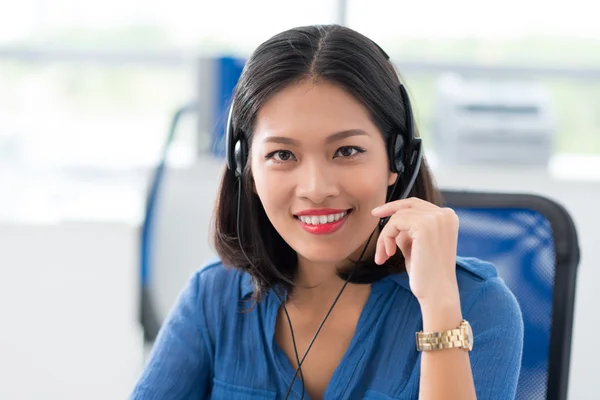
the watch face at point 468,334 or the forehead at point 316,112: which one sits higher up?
the forehead at point 316,112

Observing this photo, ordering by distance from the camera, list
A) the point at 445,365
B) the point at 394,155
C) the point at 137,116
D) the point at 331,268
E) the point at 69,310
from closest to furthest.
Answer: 1. the point at 445,365
2. the point at 394,155
3. the point at 331,268
4. the point at 69,310
5. the point at 137,116

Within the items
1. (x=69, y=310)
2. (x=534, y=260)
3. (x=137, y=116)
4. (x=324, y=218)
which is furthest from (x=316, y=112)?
(x=137, y=116)

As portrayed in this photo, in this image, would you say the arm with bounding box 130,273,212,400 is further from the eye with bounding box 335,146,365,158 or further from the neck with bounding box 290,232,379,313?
the eye with bounding box 335,146,365,158

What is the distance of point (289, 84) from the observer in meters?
1.10

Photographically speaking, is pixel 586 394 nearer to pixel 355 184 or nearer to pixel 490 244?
pixel 490 244

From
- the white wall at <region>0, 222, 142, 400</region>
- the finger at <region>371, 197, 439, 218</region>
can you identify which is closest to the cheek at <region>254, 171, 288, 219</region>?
the finger at <region>371, 197, 439, 218</region>

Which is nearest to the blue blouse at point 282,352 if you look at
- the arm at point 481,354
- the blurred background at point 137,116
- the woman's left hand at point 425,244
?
the arm at point 481,354

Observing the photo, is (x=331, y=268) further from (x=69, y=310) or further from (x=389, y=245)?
(x=69, y=310)

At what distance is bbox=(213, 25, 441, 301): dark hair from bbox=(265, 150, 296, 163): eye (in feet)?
0.21

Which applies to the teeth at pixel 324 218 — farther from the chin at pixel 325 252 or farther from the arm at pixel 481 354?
the arm at pixel 481 354

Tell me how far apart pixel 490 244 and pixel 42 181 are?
225 cm

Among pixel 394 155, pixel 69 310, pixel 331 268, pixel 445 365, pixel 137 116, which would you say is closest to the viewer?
pixel 445 365

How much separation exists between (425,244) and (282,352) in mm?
310

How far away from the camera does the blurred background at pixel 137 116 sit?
2.53 metres
